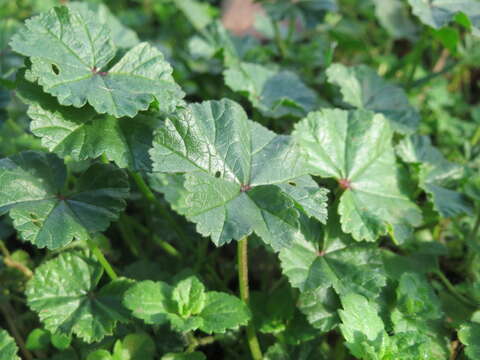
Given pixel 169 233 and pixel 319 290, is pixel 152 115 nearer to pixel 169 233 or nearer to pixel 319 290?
pixel 169 233

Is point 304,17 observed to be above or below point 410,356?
above

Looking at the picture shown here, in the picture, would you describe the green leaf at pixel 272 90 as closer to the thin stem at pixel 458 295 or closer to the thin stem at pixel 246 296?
the thin stem at pixel 246 296

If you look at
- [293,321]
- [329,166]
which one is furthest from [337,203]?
[293,321]

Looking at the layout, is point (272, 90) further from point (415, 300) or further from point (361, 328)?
point (361, 328)

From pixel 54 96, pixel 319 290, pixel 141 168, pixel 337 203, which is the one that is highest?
pixel 54 96

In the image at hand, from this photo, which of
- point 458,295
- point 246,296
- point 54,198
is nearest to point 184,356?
point 246,296

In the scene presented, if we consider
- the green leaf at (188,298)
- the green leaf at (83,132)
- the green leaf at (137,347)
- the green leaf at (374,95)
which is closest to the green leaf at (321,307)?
the green leaf at (188,298)

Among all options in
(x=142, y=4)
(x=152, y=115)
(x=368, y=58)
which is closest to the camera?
(x=152, y=115)
